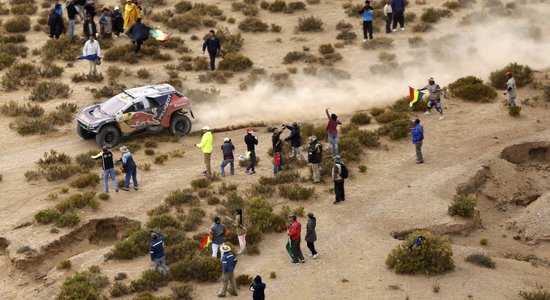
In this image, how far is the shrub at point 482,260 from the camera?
2208 centimetres

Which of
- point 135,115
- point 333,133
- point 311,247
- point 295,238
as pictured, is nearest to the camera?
point 295,238

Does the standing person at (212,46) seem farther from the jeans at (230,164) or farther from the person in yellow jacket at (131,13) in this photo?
the jeans at (230,164)

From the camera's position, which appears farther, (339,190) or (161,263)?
(339,190)

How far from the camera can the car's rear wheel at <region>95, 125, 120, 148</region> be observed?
99.0 ft

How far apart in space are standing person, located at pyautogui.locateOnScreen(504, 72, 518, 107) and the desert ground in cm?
57

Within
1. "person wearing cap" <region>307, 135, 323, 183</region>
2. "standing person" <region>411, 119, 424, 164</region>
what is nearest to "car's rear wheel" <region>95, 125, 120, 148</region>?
"person wearing cap" <region>307, 135, 323, 183</region>

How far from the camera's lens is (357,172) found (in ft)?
93.0

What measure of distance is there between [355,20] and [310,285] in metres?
25.1

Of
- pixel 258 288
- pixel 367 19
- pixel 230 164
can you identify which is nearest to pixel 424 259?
pixel 258 288

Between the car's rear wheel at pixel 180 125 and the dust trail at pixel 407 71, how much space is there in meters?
1.35

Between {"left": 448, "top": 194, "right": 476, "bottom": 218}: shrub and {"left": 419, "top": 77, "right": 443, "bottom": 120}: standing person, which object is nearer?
{"left": 448, "top": 194, "right": 476, "bottom": 218}: shrub

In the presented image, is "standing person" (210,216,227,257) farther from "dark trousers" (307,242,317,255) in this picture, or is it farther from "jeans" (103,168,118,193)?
"jeans" (103,168,118,193)

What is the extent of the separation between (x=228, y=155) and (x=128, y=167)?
3.20 m

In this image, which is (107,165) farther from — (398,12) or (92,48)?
(398,12)
